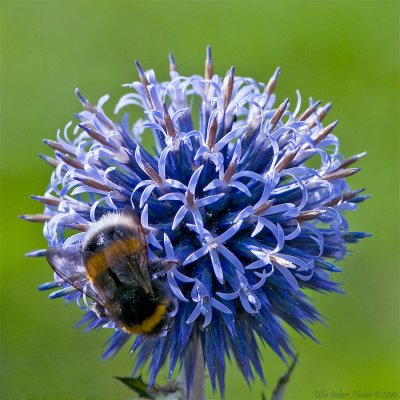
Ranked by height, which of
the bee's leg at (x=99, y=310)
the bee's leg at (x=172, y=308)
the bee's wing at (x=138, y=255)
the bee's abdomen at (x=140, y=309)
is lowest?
the bee's leg at (x=172, y=308)

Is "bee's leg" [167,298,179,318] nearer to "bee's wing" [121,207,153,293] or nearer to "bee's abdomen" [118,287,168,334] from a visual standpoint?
"bee's abdomen" [118,287,168,334]

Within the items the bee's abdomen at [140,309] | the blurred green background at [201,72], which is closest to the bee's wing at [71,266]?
the bee's abdomen at [140,309]

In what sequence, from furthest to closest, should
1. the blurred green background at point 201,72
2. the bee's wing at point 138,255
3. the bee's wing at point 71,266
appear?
the blurred green background at point 201,72 → the bee's wing at point 71,266 → the bee's wing at point 138,255

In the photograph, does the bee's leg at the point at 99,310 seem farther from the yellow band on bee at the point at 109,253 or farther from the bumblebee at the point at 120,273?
the yellow band on bee at the point at 109,253

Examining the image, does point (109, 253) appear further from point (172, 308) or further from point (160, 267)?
point (172, 308)

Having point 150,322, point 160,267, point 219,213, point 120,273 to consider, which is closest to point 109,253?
point 120,273

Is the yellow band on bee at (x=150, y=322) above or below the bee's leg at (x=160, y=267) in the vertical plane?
below

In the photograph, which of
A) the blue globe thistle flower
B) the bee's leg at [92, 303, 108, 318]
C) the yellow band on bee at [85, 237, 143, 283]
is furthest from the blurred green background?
the yellow band on bee at [85, 237, 143, 283]

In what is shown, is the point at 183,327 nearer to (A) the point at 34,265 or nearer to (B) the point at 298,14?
(A) the point at 34,265
